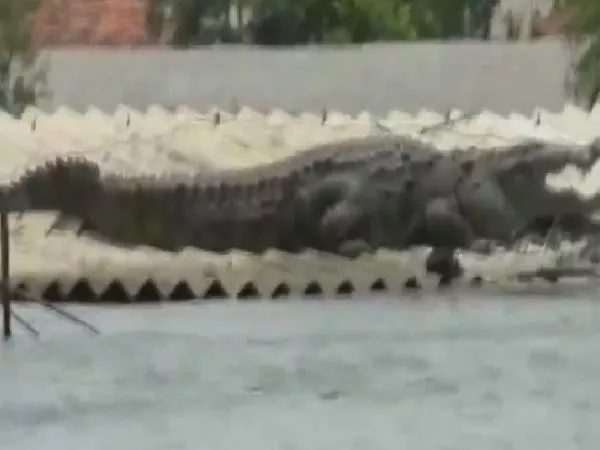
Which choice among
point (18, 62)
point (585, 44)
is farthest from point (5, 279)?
point (585, 44)

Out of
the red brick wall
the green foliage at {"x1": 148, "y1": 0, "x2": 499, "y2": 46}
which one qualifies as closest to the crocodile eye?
the green foliage at {"x1": 148, "y1": 0, "x2": 499, "y2": 46}

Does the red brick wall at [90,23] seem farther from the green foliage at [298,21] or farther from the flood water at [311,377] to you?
the flood water at [311,377]

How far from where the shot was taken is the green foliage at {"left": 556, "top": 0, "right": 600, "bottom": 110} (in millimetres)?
892

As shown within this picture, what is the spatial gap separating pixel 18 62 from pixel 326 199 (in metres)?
0.27

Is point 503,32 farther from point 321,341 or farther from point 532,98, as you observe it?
point 321,341

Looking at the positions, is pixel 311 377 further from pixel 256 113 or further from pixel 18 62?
pixel 18 62

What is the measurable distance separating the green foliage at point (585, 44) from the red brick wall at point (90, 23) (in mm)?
348

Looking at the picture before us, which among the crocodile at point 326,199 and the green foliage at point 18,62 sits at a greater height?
the green foliage at point 18,62

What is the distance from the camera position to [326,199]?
0.82m

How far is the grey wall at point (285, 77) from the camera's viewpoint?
851mm

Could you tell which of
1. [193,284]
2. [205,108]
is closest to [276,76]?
[205,108]

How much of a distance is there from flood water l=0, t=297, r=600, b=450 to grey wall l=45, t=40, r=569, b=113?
0.16 meters

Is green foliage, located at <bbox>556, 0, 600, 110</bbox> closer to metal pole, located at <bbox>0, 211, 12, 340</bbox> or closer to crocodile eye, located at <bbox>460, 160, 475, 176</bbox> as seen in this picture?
crocodile eye, located at <bbox>460, 160, 475, 176</bbox>

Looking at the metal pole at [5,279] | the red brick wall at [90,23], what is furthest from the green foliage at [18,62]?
the metal pole at [5,279]
